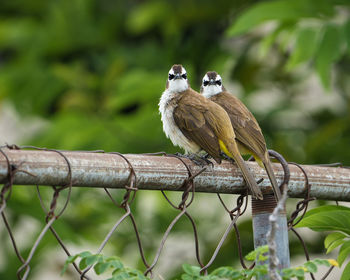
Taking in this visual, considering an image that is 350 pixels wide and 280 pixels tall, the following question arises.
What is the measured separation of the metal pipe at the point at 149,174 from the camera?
1.73 m

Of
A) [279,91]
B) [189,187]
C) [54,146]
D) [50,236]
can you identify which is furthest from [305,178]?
[279,91]

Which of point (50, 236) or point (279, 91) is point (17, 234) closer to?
point (50, 236)

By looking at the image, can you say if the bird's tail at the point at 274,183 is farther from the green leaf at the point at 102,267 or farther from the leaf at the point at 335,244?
the green leaf at the point at 102,267

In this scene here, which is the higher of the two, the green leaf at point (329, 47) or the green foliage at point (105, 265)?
the green leaf at point (329, 47)

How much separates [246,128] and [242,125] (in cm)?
3

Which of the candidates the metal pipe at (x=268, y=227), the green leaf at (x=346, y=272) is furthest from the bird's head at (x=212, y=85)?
the green leaf at (x=346, y=272)

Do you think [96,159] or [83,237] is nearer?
[96,159]

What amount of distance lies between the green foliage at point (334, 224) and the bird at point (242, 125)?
0.78 feet

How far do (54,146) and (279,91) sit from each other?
7.98 feet

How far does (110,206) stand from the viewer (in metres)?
5.36

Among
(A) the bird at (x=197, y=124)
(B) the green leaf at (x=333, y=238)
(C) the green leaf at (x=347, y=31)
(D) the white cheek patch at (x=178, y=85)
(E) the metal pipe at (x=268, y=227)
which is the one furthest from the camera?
(C) the green leaf at (x=347, y=31)

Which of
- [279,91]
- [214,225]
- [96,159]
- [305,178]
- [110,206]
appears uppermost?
[96,159]

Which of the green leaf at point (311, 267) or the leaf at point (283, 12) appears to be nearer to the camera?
the green leaf at point (311, 267)

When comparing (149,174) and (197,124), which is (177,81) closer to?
(197,124)
